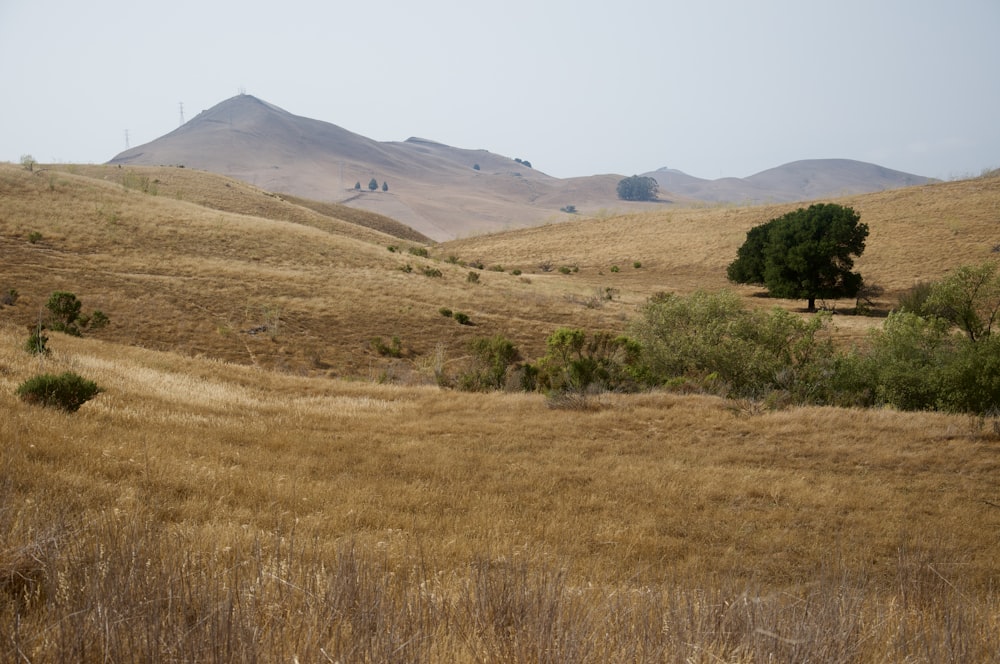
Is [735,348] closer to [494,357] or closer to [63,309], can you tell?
[494,357]

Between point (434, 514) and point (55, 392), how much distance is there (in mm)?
6330

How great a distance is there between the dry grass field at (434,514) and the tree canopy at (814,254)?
3262 cm

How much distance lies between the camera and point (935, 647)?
10.7ft

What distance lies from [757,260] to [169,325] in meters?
47.6

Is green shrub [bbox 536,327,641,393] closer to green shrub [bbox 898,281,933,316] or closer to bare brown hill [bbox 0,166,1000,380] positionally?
bare brown hill [bbox 0,166,1000,380]

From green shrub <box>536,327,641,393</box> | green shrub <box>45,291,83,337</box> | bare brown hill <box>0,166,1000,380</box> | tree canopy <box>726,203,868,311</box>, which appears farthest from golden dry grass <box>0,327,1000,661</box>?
tree canopy <box>726,203,868,311</box>

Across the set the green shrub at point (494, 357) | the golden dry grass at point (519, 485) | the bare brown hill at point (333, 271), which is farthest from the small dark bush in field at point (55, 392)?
the bare brown hill at point (333, 271)

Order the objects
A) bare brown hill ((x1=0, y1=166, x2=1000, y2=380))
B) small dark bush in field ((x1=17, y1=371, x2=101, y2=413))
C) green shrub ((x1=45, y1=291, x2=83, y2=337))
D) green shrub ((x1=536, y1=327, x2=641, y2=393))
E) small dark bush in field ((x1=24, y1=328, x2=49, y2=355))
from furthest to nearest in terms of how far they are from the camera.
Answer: bare brown hill ((x1=0, y1=166, x2=1000, y2=380))
green shrub ((x1=45, y1=291, x2=83, y2=337))
green shrub ((x1=536, y1=327, x2=641, y2=393))
small dark bush in field ((x1=24, y1=328, x2=49, y2=355))
small dark bush in field ((x1=17, y1=371, x2=101, y2=413))

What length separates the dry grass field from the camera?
310cm

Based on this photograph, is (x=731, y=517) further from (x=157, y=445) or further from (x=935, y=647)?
(x=157, y=445)

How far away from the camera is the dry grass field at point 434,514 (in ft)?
10.2

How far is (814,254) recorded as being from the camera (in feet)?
171

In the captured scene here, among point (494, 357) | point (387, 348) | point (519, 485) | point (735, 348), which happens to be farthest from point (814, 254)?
point (519, 485)

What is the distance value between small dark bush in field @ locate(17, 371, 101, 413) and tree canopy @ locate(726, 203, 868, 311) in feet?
170
